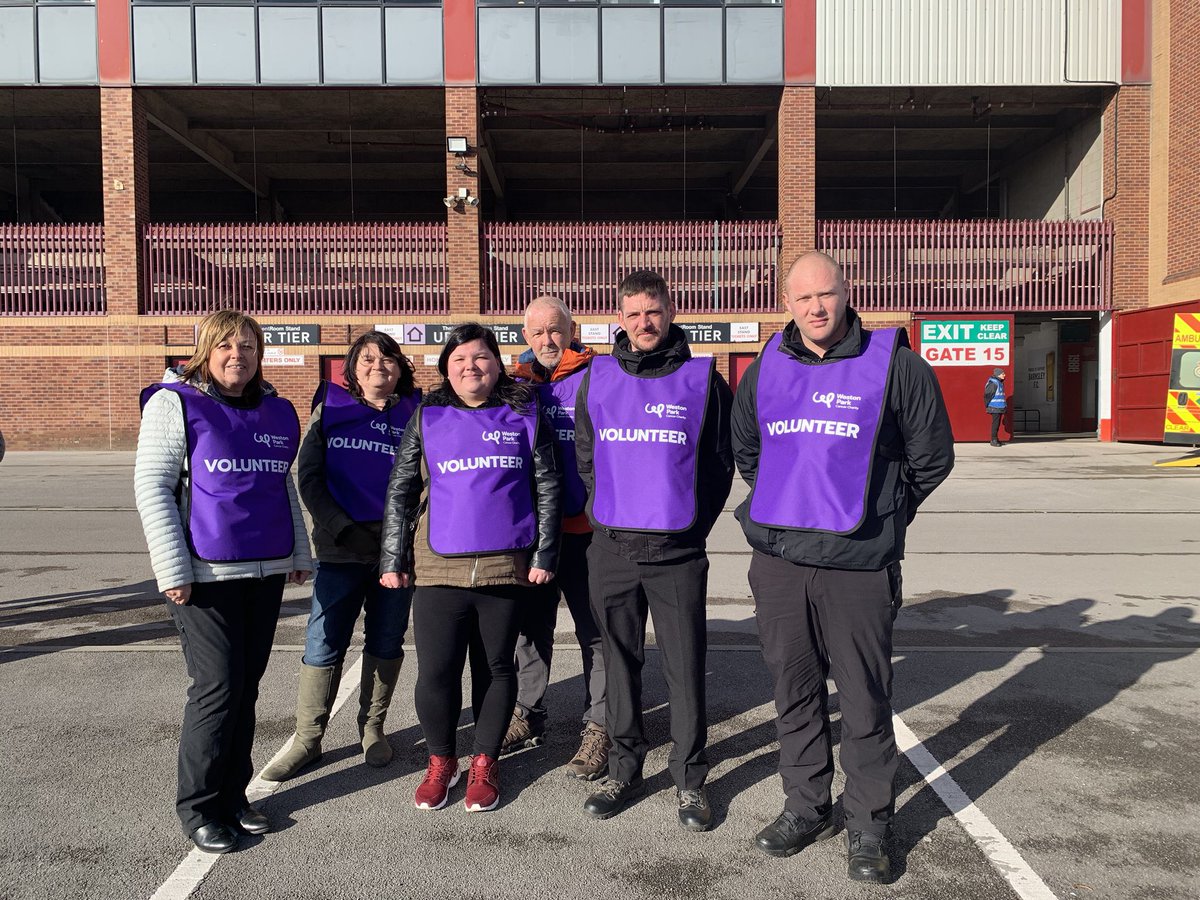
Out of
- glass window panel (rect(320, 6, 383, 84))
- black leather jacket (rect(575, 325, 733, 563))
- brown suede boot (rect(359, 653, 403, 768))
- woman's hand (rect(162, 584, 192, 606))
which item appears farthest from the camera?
glass window panel (rect(320, 6, 383, 84))

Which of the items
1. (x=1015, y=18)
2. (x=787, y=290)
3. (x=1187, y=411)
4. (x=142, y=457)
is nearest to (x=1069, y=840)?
(x=787, y=290)

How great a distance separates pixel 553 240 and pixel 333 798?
18.9 meters

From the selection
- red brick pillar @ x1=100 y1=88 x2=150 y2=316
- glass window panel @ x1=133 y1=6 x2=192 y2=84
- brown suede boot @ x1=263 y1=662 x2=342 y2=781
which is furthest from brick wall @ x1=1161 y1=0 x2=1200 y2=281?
red brick pillar @ x1=100 y1=88 x2=150 y2=316

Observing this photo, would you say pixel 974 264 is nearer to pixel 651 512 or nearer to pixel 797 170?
pixel 797 170

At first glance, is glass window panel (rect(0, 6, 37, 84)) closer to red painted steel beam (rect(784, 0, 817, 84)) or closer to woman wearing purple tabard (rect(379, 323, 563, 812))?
red painted steel beam (rect(784, 0, 817, 84))

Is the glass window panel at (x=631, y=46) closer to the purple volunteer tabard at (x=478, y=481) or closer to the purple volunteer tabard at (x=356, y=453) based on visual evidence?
the purple volunteer tabard at (x=356, y=453)

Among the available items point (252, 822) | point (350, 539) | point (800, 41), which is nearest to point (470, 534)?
point (350, 539)

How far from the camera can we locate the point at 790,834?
9.61ft

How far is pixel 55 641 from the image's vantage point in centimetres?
532

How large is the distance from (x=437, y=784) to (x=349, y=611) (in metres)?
0.82

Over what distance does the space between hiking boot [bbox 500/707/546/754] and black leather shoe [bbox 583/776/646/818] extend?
577 millimetres

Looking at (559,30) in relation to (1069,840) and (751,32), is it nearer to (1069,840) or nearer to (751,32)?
(751,32)

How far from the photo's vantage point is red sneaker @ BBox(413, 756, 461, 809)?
322cm

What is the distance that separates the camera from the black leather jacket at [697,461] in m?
3.18
